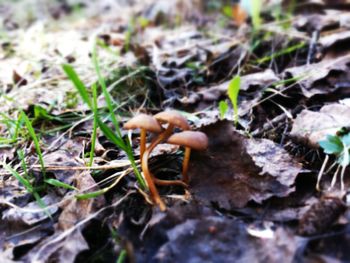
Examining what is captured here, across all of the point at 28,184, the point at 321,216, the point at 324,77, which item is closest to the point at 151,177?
the point at 28,184

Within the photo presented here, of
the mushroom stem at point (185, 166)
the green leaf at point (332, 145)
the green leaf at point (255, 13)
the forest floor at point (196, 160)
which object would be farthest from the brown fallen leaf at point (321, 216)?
the green leaf at point (255, 13)

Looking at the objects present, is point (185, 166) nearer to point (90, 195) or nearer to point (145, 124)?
point (145, 124)

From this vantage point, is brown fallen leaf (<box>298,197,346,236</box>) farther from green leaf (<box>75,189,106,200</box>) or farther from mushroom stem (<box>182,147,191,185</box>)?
green leaf (<box>75,189,106,200</box>)

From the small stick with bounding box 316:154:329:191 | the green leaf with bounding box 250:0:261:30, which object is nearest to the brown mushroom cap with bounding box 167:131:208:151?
the small stick with bounding box 316:154:329:191

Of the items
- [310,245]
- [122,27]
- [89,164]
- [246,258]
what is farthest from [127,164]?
[122,27]

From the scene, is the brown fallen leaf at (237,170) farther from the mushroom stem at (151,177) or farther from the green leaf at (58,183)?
the green leaf at (58,183)

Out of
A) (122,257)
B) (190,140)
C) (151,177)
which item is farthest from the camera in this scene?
(151,177)

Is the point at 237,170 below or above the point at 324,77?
below
